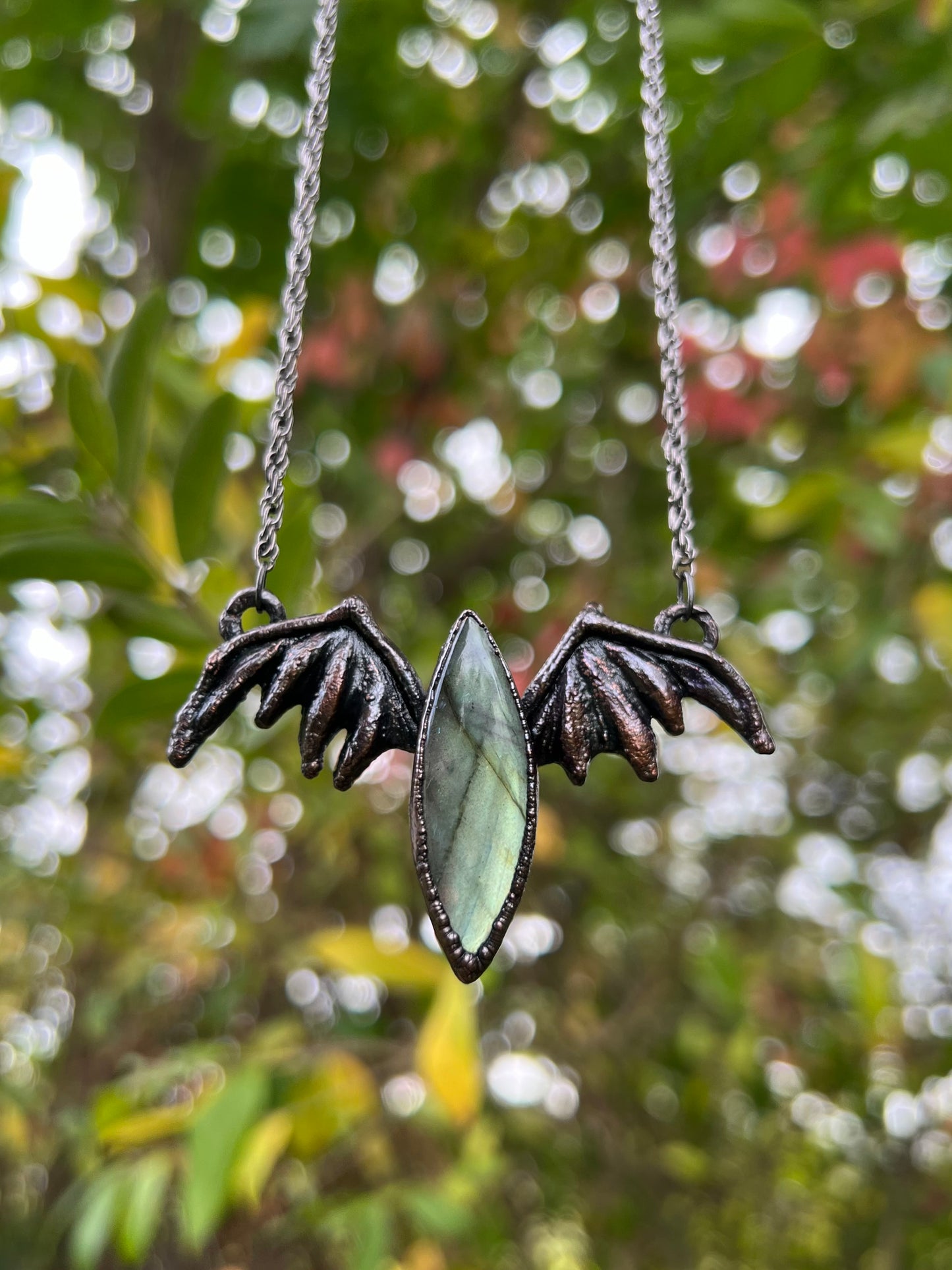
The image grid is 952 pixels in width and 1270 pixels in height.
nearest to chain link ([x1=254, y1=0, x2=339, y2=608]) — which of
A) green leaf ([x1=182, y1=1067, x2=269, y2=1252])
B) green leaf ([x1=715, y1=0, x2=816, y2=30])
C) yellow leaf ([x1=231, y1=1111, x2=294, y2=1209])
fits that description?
green leaf ([x1=715, y1=0, x2=816, y2=30])

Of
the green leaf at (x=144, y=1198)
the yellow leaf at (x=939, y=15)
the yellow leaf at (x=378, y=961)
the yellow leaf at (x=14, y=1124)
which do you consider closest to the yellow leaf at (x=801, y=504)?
the yellow leaf at (x=939, y=15)

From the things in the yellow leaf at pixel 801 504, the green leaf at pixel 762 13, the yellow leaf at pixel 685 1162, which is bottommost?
the yellow leaf at pixel 685 1162

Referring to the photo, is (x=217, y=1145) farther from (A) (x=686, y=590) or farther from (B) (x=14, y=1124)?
(B) (x=14, y=1124)

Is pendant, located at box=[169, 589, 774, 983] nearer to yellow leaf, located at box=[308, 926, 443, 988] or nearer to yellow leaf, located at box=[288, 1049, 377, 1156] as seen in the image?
yellow leaf, located at box=[308, 926, 443, 988]

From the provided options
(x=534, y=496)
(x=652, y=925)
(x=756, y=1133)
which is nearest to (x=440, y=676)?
(x=534, y=496)

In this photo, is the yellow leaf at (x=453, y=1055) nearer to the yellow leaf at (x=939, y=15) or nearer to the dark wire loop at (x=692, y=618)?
the dark wire loop at (x=692, y=618)

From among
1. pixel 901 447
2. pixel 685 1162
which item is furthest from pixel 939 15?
pixel 685 1162
